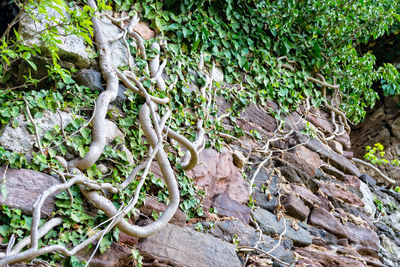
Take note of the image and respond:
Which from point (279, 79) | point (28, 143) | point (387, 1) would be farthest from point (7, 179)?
point (387, 1)

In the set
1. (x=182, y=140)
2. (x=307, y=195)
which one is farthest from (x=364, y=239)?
(x=182, y=140)

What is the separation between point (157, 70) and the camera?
287 cm

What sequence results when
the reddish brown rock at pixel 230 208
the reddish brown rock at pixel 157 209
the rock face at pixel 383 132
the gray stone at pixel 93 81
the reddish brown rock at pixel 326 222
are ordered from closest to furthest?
the reddish brown rock at pixel 157 209 → the gray stone at pixel 93 81 → the reddish brown rock at pixel 230 208 → the reddish brown rock at pixel 326 222 → the rock face at pixel 383 132

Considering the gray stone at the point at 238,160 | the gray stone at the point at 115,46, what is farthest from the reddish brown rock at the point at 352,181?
the gray stone at the point at 115,46

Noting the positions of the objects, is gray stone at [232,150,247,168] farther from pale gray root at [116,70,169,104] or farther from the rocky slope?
pale gray root at [116,70,169,104]

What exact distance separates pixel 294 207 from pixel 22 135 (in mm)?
2268

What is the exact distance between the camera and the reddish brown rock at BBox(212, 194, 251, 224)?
2.69m

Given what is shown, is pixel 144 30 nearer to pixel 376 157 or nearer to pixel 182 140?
pixel 182 140

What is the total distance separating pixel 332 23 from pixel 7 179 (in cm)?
404

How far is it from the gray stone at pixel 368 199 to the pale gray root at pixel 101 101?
10.1ft

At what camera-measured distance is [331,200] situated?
3.72 meters

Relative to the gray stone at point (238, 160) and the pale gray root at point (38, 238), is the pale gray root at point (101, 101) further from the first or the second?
the gray stone at point (238, 160)

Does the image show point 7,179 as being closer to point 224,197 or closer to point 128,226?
point 128,226

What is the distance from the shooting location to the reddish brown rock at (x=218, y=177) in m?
2.73
